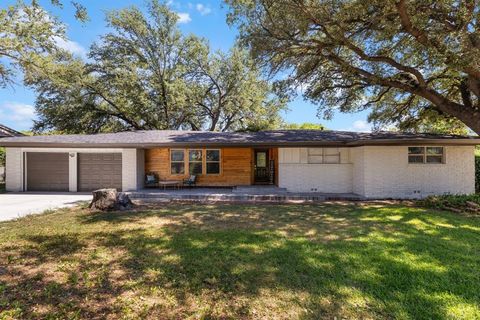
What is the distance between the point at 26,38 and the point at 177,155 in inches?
339

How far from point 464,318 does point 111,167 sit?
14.3 metres

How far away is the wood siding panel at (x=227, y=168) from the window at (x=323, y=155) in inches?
129

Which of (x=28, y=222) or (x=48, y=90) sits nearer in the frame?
(x=28, y=222)

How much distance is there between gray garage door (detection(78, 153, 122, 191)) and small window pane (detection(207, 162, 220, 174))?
14.9 feet

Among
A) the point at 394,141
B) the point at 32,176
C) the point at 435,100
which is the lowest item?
the point at 32,176

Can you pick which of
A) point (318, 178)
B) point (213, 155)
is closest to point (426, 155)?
point (318, 178)

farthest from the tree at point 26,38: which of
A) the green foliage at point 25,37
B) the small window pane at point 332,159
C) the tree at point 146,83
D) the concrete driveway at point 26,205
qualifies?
the small window pane at point 332,159

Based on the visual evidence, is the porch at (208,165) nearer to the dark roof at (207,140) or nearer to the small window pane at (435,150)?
the dark roof at (207,140)

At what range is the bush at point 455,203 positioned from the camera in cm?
878

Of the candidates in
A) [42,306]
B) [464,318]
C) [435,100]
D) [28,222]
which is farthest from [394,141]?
[28,222]

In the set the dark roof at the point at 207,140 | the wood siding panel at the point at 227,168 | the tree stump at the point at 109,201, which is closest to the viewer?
the tree stump at the point at 109,201

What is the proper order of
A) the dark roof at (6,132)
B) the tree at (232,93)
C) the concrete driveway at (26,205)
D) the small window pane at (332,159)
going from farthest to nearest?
1. the tree at (232,93)
2. the dark roof at (6,132)
3. the small window pane at (332,159)
4. the concrete driveway at (26,205)

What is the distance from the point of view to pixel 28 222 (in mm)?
7238

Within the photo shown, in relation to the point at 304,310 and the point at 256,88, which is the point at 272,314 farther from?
the point at 256,88
